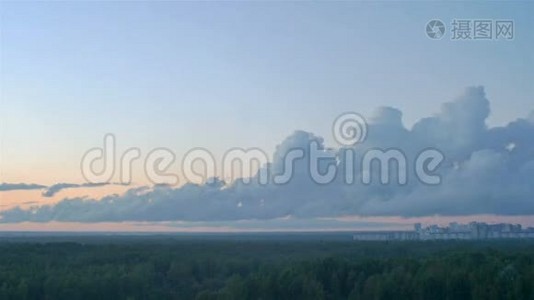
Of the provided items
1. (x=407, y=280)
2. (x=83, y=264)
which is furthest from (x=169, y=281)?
(x=407, y=280)

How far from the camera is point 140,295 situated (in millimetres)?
23797

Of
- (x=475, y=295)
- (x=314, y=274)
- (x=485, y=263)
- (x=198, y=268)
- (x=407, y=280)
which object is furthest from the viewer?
(x=198, y=268)

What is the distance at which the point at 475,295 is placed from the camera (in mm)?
21094

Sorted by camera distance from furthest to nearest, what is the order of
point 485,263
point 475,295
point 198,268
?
point 198,268 < point 485,263 < point 475,295

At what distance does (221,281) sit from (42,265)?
860 centimetres

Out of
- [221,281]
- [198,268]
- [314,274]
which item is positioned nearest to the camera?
[314,274]

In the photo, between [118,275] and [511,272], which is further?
[118,275]

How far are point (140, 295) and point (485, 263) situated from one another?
11526mm

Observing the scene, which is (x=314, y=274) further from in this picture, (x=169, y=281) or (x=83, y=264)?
(x=83, y=264)

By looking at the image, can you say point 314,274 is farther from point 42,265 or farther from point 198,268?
point 42,265

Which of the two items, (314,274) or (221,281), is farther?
(221,281)

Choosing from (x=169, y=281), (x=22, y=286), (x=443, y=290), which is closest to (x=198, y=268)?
(x=169, y=281)

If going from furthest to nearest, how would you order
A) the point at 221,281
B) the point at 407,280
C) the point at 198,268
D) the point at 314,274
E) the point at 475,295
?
the point at 198,268, the point at 221,281, the point at 314,274, the point at 407,280, the point at 475,295

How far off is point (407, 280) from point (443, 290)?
44.1 inches
